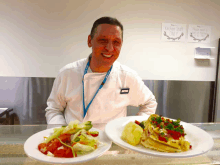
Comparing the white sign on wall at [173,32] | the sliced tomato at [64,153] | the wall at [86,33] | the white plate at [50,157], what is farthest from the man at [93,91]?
the white sign on wall at [173,32]

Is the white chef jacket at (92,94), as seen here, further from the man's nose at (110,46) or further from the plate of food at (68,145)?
the plate of food at (68,145)

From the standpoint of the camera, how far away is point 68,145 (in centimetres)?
84

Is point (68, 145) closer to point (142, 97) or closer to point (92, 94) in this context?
point (92, 94)

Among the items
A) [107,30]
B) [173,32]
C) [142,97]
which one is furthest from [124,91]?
[173,32]

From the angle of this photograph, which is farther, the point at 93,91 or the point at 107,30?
the point at 93,91

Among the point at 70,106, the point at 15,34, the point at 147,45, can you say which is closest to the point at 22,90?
the point at 15,34

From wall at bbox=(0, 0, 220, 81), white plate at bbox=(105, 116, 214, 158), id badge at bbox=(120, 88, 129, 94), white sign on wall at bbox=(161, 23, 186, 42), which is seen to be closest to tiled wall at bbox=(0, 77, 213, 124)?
wall at bbox=(0, 0, 220, 81)

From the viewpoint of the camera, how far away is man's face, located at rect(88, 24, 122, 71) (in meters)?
1.62

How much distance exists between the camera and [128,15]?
325cm

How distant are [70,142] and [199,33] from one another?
368 cm

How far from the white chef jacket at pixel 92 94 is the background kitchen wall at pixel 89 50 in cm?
144

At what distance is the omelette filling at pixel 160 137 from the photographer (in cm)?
87

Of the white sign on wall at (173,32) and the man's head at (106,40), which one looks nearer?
the man's head at (106,40)

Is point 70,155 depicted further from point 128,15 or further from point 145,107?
point 128,15
